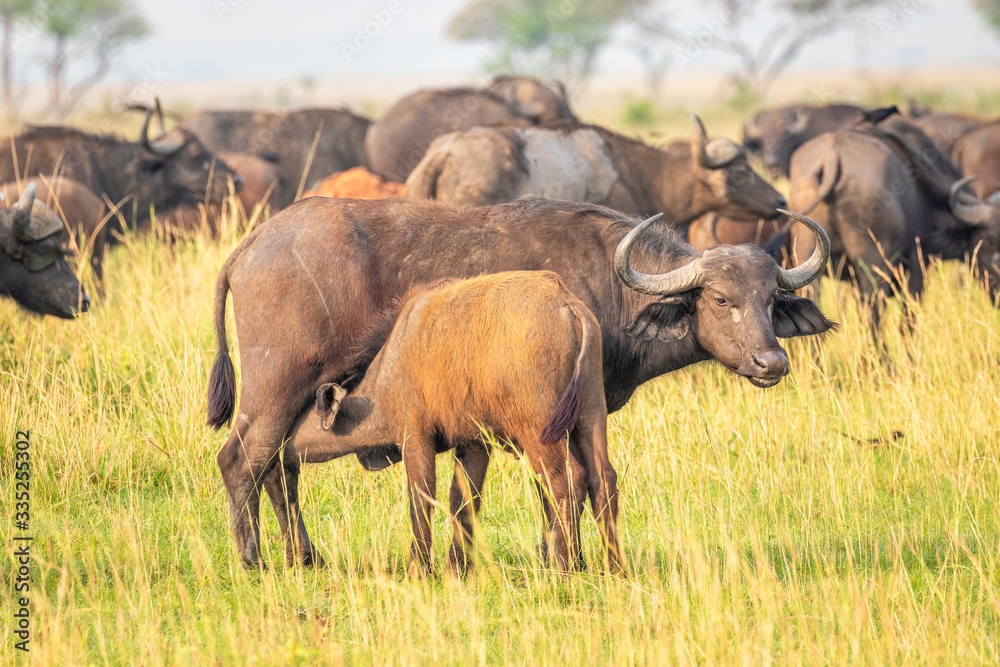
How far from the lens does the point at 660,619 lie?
410cm

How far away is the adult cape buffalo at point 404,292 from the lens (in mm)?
5109

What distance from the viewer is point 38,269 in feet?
24.3

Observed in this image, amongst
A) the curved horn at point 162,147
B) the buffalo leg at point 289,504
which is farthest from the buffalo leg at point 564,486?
the curved horn at point 162,147

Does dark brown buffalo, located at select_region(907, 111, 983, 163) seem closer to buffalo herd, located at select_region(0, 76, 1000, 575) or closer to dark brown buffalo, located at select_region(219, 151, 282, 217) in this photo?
dark brown buffalo, located at select_region(219, 151, 282, 217)

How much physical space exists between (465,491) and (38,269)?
4.19m

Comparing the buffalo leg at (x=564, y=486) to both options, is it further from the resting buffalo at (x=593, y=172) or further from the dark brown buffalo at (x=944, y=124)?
the dark brown buffalo at (x=944, y=124)

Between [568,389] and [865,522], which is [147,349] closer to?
[568,389]

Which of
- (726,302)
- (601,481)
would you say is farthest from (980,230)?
(601,481)

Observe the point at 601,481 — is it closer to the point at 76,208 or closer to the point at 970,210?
the point at 970,210

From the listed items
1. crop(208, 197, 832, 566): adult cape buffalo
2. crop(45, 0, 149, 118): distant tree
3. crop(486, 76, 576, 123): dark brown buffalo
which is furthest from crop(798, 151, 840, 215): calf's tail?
crop(45, 0, 149, 118): distant tree

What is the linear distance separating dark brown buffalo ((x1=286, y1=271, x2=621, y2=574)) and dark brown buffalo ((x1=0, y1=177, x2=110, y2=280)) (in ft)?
17.5

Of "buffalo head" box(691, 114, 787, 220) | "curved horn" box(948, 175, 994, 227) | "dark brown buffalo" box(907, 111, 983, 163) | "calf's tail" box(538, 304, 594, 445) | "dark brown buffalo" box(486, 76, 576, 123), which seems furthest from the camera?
"dark brown buffalo" box(907, 111, 983, 163)

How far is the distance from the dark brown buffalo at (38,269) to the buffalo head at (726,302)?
417cm

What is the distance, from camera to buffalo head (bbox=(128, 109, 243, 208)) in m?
12.3
